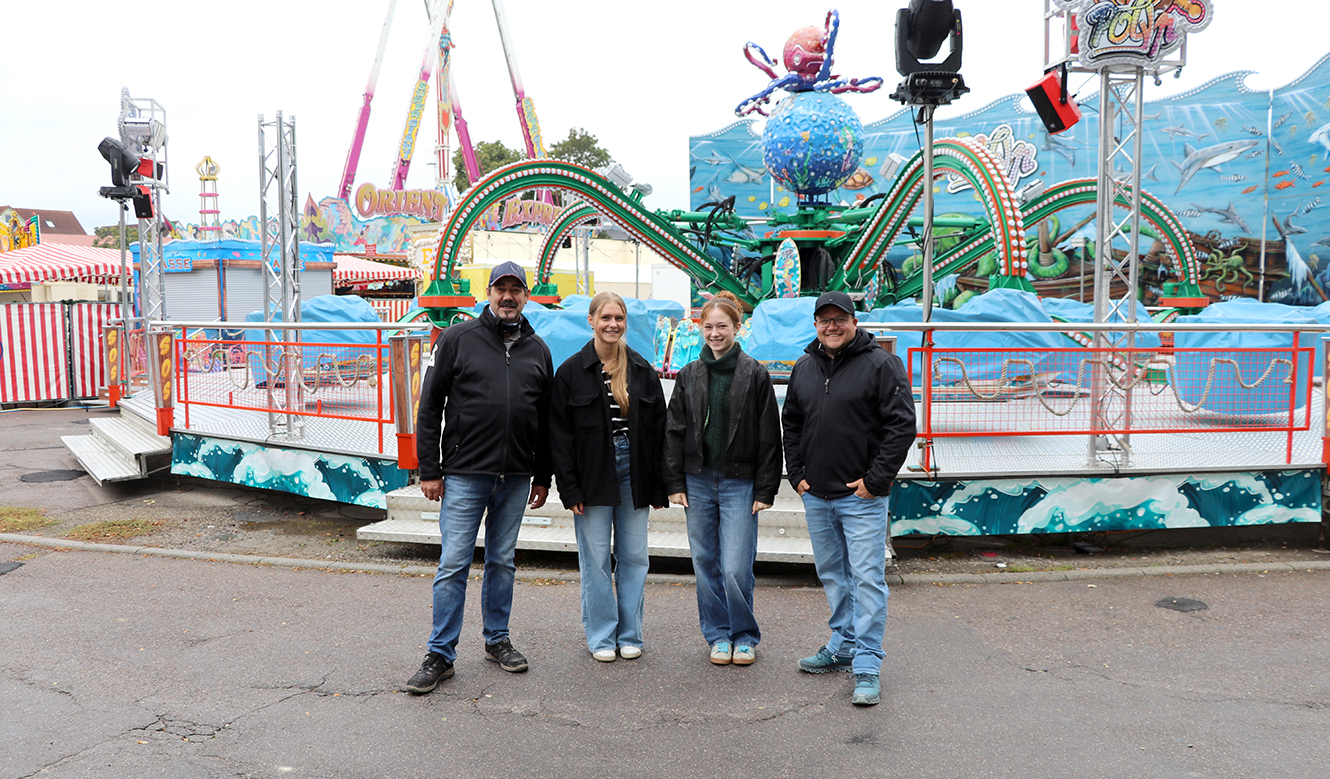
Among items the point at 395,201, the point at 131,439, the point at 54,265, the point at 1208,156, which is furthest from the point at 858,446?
the point at 395,201

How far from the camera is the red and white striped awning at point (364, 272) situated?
28.0 meters

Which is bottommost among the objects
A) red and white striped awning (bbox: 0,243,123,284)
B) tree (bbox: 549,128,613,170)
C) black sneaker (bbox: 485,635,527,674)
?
black sneaker (bbox: 485,635,527,674)

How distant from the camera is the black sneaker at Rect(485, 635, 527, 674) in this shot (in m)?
4.30

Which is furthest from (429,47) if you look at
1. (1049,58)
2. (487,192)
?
(1049,58)

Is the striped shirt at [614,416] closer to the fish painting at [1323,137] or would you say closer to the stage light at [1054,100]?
the stage light at [1054,100]

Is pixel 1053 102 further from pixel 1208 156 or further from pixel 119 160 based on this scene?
pixel 1208 156

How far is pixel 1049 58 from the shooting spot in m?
7.52

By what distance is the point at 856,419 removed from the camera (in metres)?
4.00

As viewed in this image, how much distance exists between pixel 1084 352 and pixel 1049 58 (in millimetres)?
2767

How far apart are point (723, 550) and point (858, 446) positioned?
828mm

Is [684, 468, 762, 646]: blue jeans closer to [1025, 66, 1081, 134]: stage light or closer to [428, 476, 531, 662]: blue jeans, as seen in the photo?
[428, 476, 531, 662]: blue jeans

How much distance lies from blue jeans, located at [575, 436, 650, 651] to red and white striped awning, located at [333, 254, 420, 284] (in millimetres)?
24986

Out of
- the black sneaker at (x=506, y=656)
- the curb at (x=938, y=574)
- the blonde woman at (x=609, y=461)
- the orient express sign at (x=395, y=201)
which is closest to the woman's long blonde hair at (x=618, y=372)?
the blonde woman at (x=609, y=461)

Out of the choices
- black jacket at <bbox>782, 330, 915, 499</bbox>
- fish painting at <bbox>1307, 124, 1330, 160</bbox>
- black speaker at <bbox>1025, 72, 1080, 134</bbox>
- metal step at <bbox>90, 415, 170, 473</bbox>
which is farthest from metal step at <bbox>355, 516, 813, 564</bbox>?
fish painting at <bbox>1307, 124, 1330, 160</bbox>
